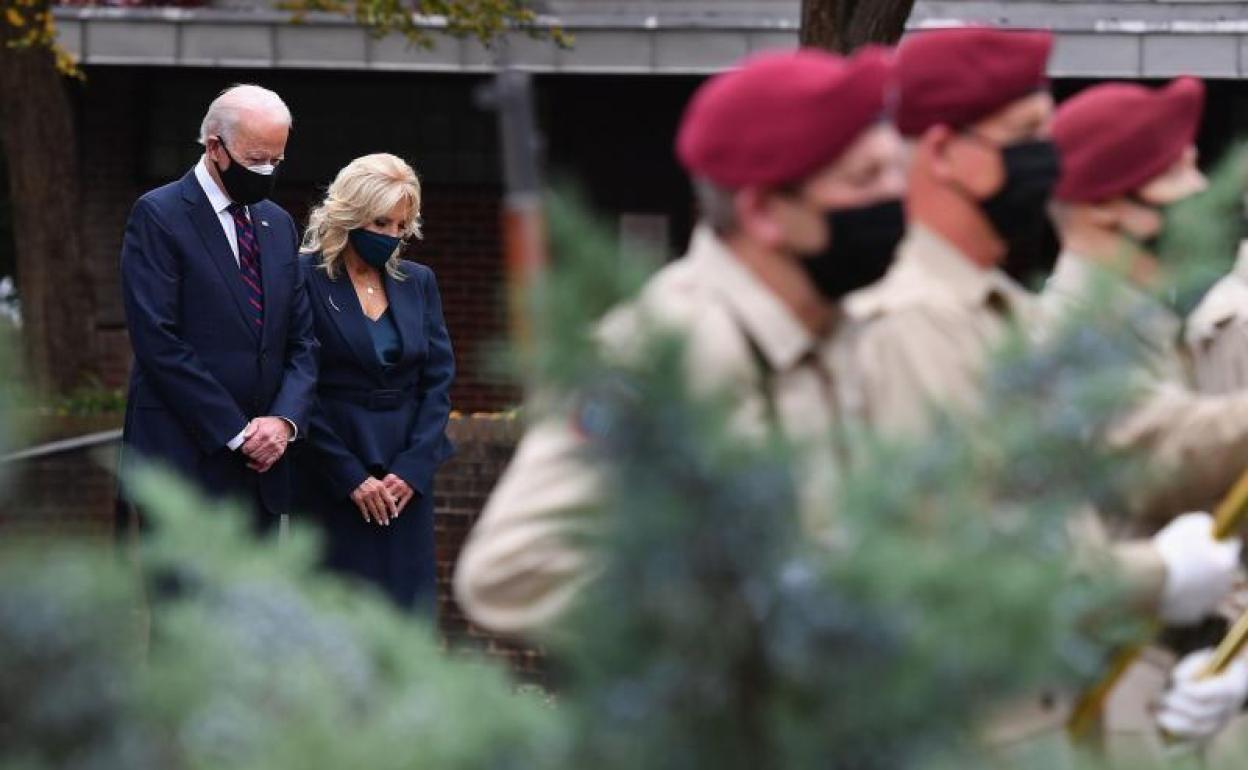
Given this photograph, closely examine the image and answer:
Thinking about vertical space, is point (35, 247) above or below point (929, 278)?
below

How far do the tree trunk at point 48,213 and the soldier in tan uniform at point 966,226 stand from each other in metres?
13.2

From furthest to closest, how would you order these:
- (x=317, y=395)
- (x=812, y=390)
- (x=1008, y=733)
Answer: (x=317, y=395) → (x=812, y=390) → (x=1008, y=733)

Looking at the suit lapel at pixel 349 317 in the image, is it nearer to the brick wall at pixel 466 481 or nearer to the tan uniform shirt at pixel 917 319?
the brick wall at pixel 466 481

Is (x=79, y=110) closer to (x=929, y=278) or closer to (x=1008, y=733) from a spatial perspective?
(x=929, y=278)

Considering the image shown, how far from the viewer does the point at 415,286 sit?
328 inches

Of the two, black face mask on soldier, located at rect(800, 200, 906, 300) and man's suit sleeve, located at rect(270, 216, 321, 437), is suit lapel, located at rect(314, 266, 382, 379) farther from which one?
black face mask on soldier, located at rect(800, 200, 906, 300)

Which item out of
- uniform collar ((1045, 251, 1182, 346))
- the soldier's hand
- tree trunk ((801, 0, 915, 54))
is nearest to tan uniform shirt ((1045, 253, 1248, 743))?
uniform collar ((1045, 251, 1182, 346))

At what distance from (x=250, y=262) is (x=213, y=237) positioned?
0.47 feet

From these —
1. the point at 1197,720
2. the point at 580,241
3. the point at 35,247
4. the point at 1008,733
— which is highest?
the point at 580,241

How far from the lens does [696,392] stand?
6.43 feet

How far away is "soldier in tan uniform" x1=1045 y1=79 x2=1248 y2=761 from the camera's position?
137 inches

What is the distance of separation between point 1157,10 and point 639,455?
15.3 m

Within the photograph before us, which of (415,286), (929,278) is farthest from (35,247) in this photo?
(929,278)

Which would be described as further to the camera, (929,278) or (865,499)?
(929,278)
